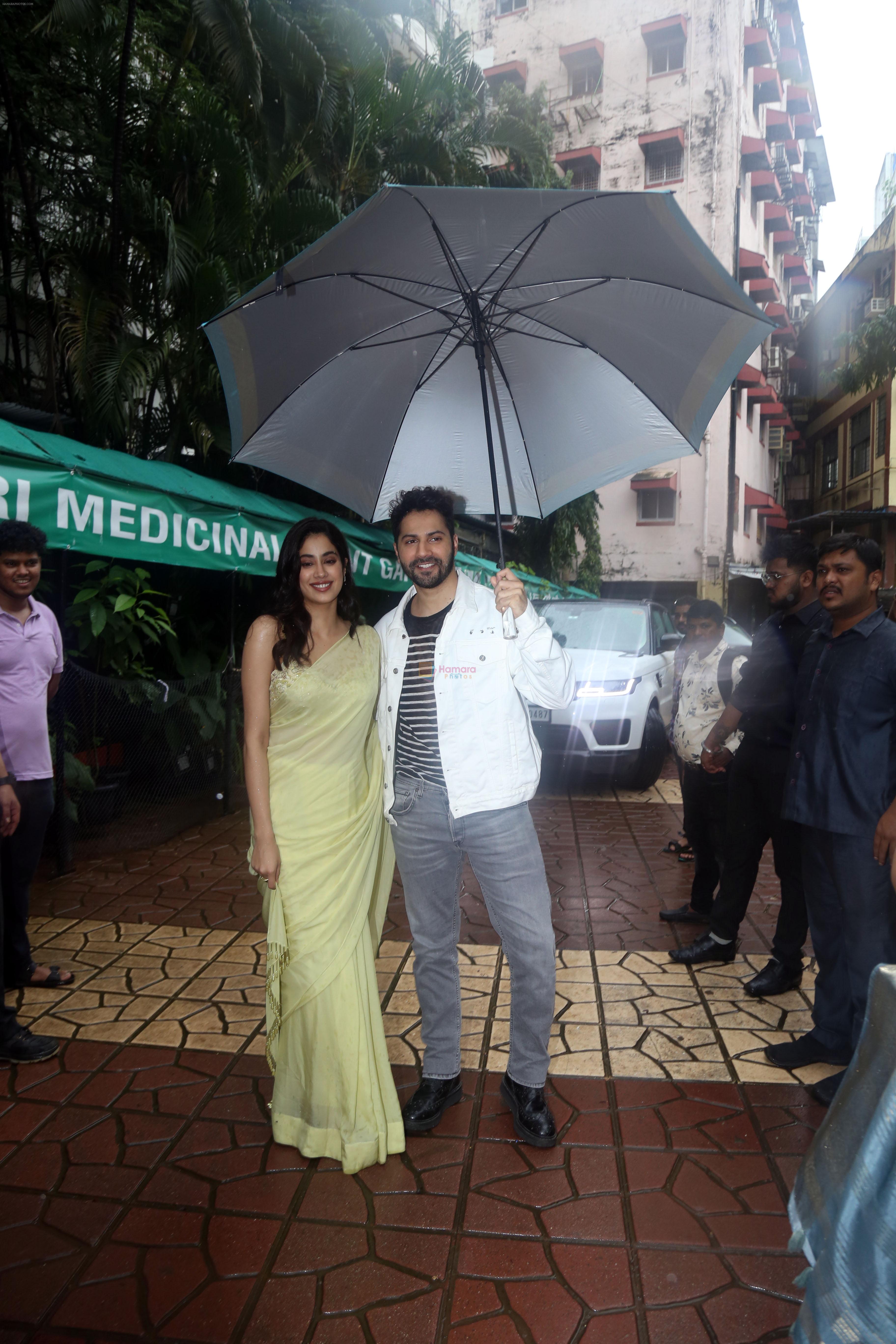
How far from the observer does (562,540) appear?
19.9 metres

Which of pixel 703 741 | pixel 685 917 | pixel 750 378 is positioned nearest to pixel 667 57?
pixel 750 378

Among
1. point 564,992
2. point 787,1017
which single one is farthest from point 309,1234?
point 787,1017

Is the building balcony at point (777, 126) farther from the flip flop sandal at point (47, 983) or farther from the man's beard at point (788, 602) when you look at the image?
the flip flop sandal at point (47, 983)

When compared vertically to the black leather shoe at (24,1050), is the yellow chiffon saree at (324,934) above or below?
above

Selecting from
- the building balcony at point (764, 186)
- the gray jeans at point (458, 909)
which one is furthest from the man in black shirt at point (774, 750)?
the building balcony at point (764, 186)

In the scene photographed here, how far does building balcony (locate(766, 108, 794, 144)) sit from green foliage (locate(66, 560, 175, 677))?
30351 millimetres

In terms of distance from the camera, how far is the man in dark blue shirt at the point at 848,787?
9.83ft

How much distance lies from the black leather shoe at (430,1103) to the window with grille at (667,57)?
2940cm

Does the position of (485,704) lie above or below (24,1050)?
above

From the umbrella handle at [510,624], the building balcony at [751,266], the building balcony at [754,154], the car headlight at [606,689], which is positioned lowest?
the car headlight at [606,689]

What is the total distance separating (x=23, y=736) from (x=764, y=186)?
97.2 feet

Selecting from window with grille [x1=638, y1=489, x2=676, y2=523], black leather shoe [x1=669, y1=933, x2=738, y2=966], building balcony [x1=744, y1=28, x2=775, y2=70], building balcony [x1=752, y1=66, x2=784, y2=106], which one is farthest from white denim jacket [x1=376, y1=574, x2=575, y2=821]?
building balcony [x1=752, y1=66, x2=784, y2=106]

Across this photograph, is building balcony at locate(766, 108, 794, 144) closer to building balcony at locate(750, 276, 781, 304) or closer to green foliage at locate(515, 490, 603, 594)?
building balcony at locate(750, 276, 781, 304)

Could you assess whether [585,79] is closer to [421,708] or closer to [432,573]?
[432,573]
